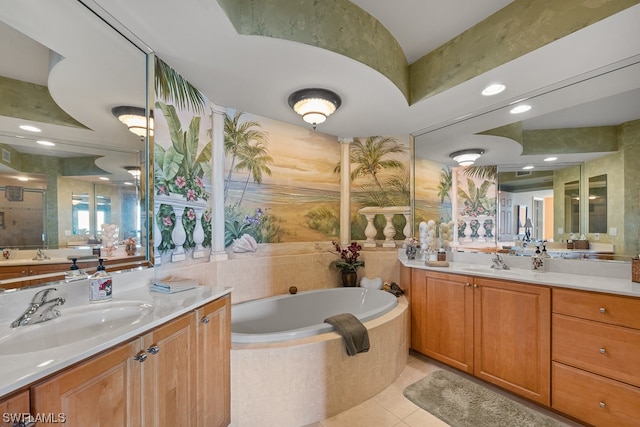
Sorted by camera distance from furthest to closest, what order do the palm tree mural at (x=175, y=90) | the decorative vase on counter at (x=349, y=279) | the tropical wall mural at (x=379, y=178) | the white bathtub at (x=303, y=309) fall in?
the tropical wall mural at (x=379, y=178) < the decorative vase on counter at (x=349, y=279) < the white bathtub at (x=303, y=309) < the palm tree mural at (x=175, y=90)

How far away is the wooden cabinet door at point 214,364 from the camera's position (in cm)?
134

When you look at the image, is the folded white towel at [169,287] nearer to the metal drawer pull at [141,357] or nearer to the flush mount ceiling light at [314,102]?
the metal drawer pull at [141,357]

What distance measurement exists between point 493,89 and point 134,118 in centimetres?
→ 258

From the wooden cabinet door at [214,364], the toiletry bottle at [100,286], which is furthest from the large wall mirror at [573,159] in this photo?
the toiletry bottle at [100,286]

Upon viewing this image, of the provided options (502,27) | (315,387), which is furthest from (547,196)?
(315,387)

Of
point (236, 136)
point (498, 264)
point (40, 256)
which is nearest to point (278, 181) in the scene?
point (236, 136)

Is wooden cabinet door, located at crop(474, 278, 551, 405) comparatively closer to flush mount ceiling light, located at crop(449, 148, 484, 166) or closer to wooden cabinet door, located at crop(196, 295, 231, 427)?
flush mount ceiling light, located at crop(449, 148, 484, 166)

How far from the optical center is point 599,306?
5.09ft

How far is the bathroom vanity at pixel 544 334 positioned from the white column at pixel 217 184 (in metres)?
1.91

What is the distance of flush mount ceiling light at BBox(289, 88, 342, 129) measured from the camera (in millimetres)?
2059

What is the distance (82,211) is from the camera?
1.35 meters

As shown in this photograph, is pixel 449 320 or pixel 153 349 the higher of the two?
pixel 153 349

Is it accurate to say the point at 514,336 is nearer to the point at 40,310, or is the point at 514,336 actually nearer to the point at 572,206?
the point at 572,206

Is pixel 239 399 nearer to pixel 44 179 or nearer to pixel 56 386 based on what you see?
pixel 56 386
